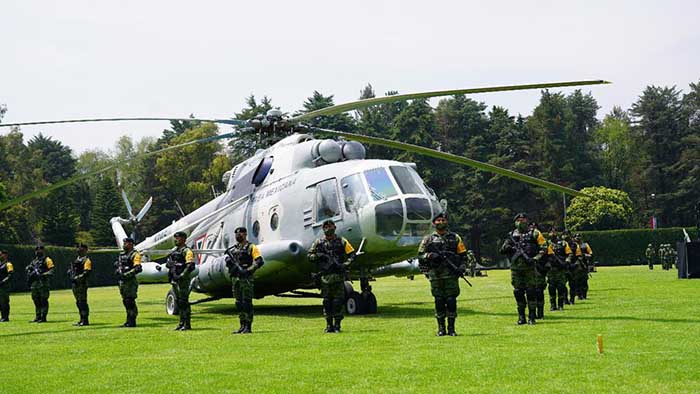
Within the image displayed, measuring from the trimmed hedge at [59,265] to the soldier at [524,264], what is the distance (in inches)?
1096

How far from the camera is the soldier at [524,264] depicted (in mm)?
15352

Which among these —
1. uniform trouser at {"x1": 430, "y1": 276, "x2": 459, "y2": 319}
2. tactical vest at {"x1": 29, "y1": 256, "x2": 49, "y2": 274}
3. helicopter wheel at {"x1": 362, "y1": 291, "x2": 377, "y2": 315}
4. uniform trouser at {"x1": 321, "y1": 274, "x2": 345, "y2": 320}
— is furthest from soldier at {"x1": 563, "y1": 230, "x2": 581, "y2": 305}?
tactical vest at {"x1": 29, "y1": 256, "x2": 49, "y2": 274}

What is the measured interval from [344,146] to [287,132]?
1499mm

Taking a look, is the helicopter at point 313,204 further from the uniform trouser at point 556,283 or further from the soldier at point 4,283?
the soldier at point 4,283

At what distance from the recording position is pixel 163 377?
10.0 meters

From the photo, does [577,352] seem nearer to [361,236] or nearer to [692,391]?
[692,391]

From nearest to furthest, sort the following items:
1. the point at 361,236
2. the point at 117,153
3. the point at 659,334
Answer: the point at 659,334 < the point at 361,236 < the point at 117,153

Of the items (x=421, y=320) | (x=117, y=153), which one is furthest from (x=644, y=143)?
(x=421, y=320)

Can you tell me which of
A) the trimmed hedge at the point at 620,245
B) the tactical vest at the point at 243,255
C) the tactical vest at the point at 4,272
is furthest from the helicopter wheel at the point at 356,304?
the trimmed hedge at the point at 620,245

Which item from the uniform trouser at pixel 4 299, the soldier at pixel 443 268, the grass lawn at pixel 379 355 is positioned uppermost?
the soldier at pixel 443 268

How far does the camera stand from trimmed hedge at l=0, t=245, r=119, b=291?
48572mm

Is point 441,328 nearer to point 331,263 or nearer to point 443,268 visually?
point 443,268

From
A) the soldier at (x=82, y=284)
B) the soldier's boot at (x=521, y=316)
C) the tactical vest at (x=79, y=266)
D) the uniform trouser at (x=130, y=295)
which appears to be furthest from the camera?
the tactical vest at (x=79, y=266)

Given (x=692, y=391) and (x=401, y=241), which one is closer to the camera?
(x=692, y=391)
